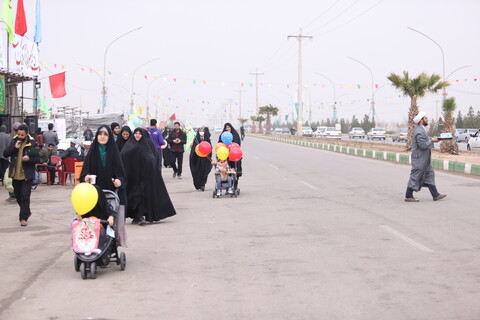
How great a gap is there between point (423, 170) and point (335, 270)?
6.79m

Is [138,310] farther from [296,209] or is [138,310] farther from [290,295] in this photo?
[296,209]

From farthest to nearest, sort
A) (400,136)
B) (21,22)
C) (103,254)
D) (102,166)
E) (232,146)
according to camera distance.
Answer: (400,136)
(21,22)
(232,146)
(102,166)
(103,254)

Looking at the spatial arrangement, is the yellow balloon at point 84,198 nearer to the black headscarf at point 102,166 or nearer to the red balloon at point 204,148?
the black headscarf at point 102,166

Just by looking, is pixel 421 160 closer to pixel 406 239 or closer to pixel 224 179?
pixel 224 179

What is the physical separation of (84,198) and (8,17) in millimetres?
17725

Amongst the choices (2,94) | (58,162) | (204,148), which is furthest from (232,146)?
(2,94)

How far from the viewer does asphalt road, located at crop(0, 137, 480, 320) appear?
556 centimetres

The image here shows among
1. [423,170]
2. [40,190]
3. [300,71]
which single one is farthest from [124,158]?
[300,71]

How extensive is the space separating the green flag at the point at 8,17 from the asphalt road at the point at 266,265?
10.6m

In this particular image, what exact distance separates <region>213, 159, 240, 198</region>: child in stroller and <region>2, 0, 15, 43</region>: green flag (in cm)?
1099

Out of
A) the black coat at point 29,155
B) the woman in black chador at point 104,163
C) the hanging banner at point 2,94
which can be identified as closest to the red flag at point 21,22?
the hanging banner at point 2,94

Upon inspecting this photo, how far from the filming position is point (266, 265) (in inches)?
287

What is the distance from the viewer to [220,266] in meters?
7.29

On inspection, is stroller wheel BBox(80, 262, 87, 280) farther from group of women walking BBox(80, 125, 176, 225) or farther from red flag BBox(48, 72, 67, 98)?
red flag BBox(48, 72, 67, 98)
